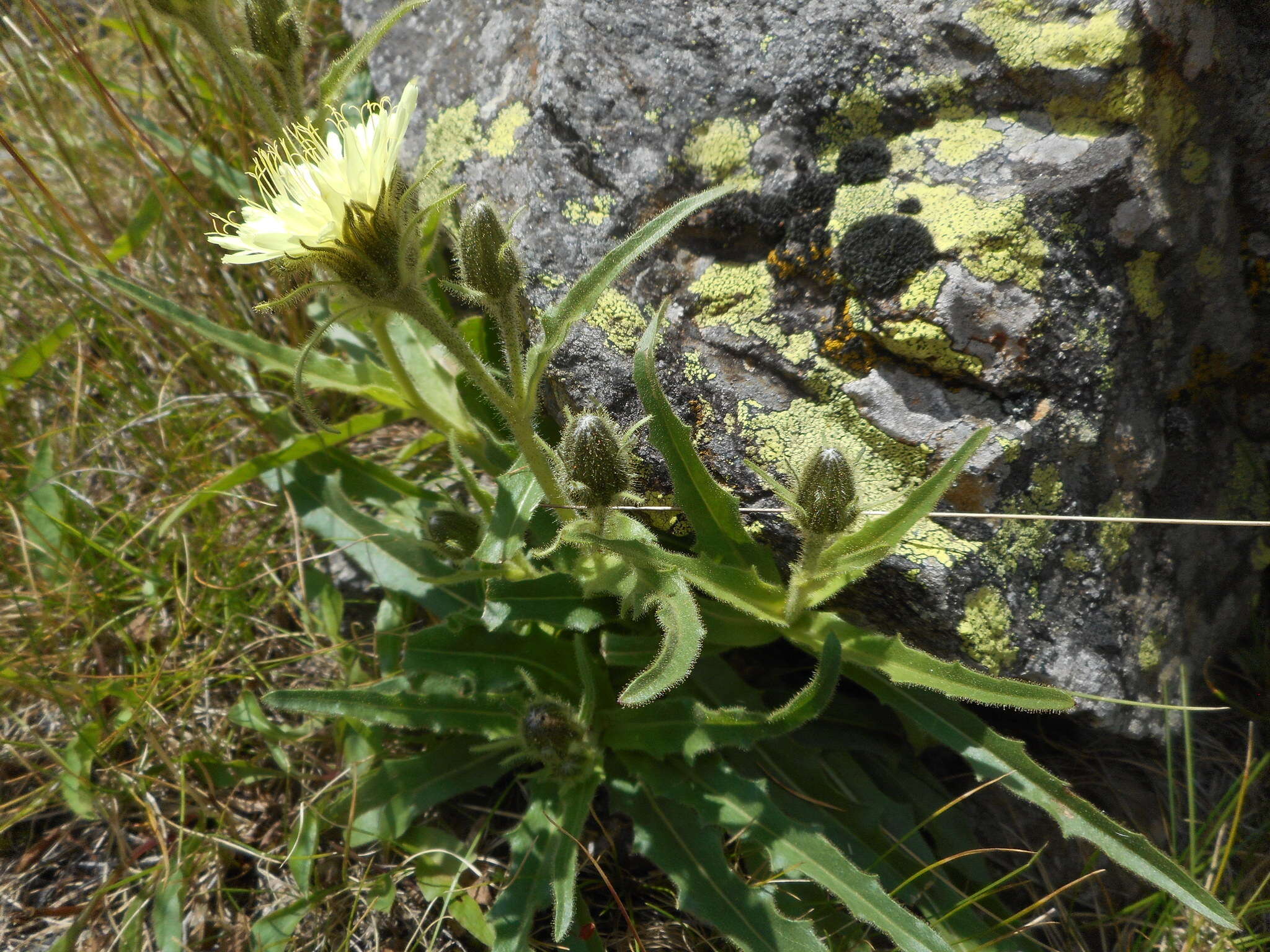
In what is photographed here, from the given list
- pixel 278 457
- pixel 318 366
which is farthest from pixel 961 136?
pixel 278 457

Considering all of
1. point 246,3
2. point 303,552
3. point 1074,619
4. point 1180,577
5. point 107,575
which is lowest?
point 1180,577

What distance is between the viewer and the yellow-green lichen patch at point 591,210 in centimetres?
244

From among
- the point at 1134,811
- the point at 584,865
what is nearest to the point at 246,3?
the point at 584,865

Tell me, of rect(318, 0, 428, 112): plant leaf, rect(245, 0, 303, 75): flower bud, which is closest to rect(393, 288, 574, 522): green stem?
rect(318, 0, 428, 112): plant leaf

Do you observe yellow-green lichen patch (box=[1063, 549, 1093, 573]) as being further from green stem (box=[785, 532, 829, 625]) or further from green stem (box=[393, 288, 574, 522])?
green stem (box=[393, 288, 574, 522])

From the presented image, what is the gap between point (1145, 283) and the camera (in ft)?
7.14

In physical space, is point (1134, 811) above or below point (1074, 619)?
below

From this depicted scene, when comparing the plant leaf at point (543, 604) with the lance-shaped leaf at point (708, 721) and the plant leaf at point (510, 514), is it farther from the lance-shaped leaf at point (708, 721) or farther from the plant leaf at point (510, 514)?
the lance-shaped leaf at point (708, 721)

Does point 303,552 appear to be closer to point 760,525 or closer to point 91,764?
point 91,764

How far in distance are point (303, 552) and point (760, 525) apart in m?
1.61

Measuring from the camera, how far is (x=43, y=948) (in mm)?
2412

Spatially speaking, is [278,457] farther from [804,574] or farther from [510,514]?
[804,574]

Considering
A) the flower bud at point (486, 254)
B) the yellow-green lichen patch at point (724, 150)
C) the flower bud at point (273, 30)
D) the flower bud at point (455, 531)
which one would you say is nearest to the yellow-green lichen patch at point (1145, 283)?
the yellow-green lichen patch at point (724, 150)

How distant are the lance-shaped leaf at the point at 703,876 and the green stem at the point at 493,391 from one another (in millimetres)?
816
